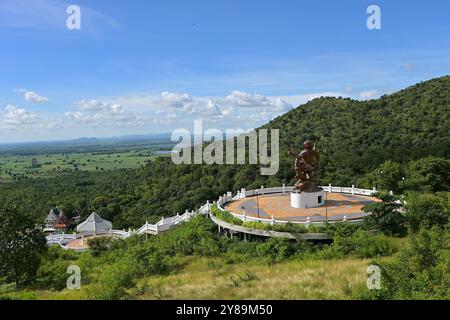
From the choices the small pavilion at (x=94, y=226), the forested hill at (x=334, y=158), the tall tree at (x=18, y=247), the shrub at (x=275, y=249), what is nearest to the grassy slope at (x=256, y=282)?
the shrub at (x=275, y=249)

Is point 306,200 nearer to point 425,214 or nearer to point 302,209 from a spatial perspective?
point 302,209

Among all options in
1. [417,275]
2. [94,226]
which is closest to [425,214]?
[417,275]

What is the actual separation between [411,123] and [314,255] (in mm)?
46842

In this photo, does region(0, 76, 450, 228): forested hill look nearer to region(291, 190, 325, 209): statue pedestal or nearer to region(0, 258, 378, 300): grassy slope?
region(291, 190, 325, 209): statue pedestal

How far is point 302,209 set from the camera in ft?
→ 93.0

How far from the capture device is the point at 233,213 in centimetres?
2652

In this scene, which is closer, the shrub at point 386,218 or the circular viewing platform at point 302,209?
the shrub at point 386,218

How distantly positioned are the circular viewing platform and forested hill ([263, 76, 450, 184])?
10.6 metres

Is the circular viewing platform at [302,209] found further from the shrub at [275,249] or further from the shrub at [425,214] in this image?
the shrub at [275,249]

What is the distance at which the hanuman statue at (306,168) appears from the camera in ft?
94.9

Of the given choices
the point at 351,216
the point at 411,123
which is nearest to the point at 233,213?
the point at 351,216

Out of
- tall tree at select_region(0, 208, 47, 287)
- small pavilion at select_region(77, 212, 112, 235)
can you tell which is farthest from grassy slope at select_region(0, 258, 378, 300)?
small pavilion at select_region(77, 212, 112, 235)

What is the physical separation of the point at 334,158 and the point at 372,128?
1489 cm

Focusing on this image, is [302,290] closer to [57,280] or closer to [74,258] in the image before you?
[57,280]
